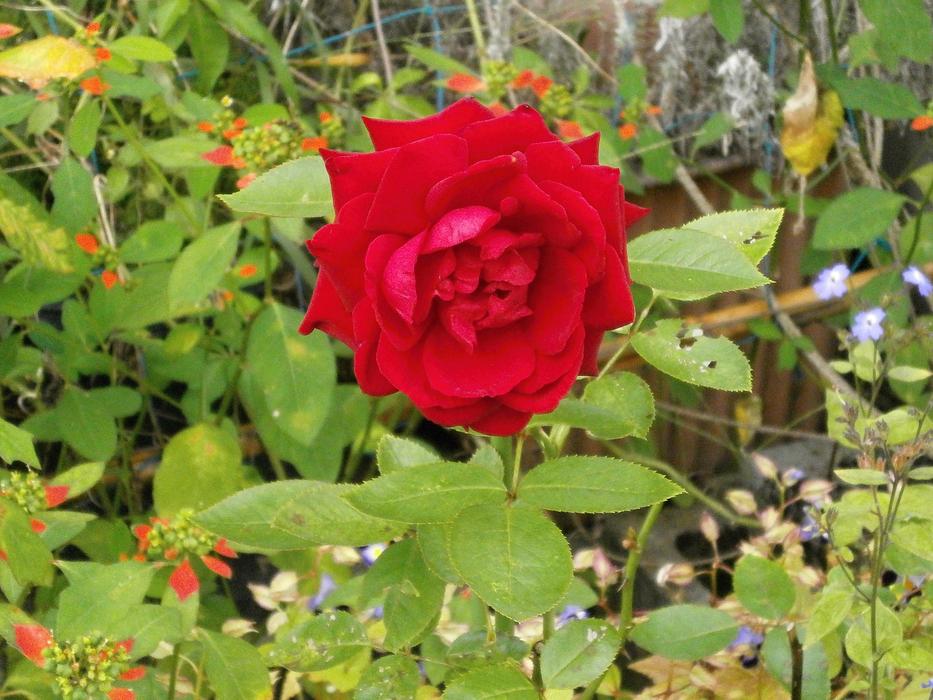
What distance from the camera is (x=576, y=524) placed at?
2316mm

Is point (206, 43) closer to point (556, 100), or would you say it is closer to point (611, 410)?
point (556, 100)

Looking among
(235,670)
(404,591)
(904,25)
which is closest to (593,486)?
(404,591)

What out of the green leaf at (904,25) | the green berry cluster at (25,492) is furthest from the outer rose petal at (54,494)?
the green leaf at (904,25)

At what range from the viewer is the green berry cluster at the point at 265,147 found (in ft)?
3.92

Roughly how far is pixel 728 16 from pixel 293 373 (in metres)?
0.89

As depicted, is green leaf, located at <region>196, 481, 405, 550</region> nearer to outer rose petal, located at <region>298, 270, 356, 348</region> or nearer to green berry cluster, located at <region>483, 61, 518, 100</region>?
outer rose petal, located at <region>298, 270, 356, 348</region>

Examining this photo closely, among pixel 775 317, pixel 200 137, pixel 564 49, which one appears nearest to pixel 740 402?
pixel 775 317

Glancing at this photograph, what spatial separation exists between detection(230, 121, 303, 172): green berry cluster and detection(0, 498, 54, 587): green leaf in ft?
1.50

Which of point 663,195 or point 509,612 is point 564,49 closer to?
point 663,195

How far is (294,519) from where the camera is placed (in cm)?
71

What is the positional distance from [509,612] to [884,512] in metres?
0.56

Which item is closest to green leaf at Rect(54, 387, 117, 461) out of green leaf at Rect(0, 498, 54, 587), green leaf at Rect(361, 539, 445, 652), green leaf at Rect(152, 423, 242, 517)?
green leaf at Rect(152, 423, 242, 517)

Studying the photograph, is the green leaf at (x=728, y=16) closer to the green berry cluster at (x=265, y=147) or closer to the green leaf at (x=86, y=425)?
the green berry cluster at (x=265, y=147)

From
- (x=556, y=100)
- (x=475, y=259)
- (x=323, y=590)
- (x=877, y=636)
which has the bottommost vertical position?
(x=323, y=590)
